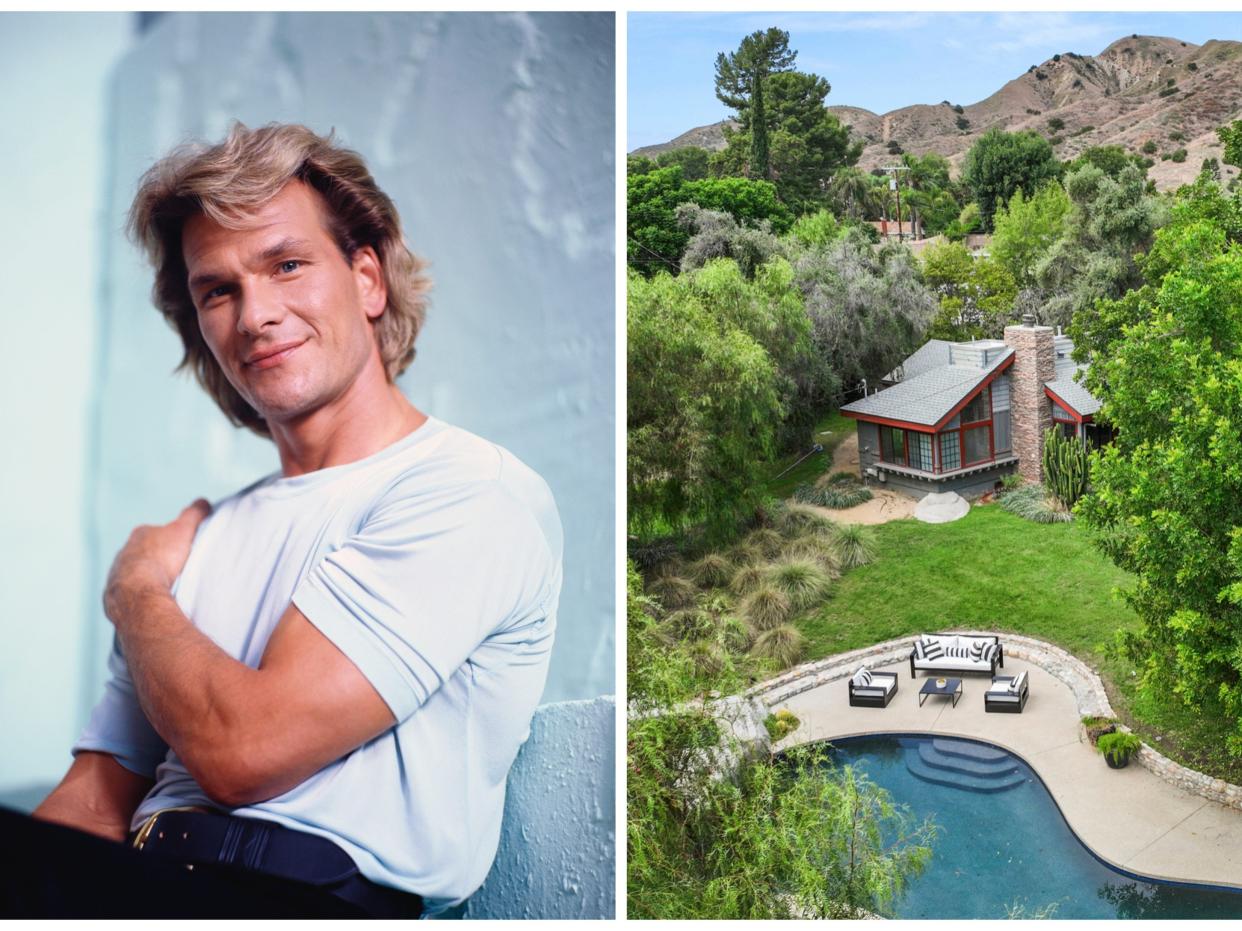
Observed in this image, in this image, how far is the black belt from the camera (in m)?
2.85

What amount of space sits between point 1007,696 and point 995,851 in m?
1.32

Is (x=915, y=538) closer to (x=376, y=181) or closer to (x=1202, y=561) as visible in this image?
(x=1202, y=561)

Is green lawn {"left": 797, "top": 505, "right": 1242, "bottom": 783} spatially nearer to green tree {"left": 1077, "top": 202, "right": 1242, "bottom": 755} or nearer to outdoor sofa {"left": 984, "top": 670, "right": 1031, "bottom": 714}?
outdoor sofa {"left": 984, "top": 670, "right": 1031, "bottom": 714}

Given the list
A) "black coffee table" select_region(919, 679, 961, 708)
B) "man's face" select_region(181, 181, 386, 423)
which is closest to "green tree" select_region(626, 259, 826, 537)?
"black coffee table" select_region(919, 679, 961, 708)

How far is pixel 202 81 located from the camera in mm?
3131

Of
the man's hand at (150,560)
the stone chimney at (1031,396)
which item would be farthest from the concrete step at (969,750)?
the man's hand at (150,560)

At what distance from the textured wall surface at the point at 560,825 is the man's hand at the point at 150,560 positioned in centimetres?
108

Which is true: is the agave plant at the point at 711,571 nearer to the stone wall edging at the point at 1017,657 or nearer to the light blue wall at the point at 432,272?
the stone wall edging at the point at 1017,657

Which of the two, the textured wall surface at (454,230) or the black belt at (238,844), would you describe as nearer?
the black belt at (238,844)

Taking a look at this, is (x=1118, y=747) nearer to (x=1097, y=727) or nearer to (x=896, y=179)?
(x=1097, y=727)

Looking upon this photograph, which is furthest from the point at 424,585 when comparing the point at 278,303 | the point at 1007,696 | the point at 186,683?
the point at 1007,696

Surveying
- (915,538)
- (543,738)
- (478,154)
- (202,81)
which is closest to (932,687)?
(915,538)

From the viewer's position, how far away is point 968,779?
6824 millimetres

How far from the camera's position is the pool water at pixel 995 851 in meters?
5.66
